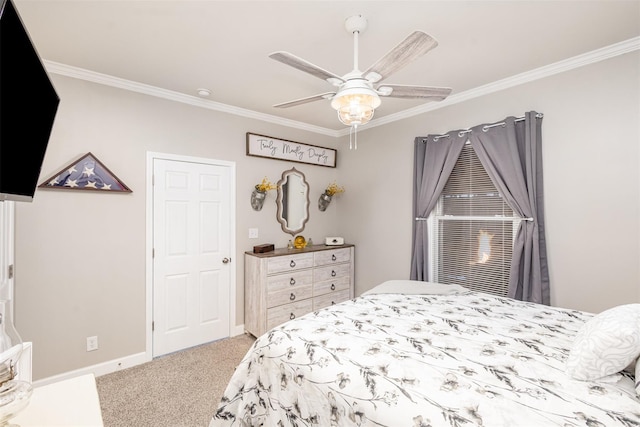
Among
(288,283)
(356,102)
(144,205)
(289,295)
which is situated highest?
(356,102)

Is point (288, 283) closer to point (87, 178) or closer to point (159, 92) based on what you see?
point (87, 178)

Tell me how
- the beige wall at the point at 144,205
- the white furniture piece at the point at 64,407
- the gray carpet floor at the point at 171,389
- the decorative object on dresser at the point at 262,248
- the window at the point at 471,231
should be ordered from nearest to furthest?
the white furniture piece at the point at 64,407 < the gray carpet floor at the point at 171,389 < the beige wall at the point at 144,205 < the window at the point at 471,231 < the decorative object on dresser at the point at 262,248

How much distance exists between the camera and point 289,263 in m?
3.41

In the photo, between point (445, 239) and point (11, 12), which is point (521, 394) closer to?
point (11, 12)

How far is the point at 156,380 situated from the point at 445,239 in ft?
10.2

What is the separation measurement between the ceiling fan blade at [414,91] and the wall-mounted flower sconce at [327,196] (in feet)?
7.47

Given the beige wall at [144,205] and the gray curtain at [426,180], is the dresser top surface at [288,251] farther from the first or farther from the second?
the beige wall at [144,205]

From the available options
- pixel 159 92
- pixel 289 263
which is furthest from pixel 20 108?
pixel 289 263

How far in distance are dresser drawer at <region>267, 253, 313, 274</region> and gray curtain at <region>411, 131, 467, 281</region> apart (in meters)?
1.22

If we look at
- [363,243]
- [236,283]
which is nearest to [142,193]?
[236,283]

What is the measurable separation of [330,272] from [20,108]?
321 centimetres

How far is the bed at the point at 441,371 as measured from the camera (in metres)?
1.04

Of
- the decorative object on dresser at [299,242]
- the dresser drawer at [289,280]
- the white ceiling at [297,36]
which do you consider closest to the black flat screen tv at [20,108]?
the white ceiling at [297,36]

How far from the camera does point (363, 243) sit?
13.3ft
